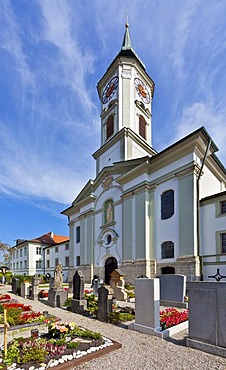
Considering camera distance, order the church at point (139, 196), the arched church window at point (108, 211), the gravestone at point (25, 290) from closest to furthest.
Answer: the gravestone at point (25, 290) < the church at point (139, 196) < the arched church window at point (108, 211)

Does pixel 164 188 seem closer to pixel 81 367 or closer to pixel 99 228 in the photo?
pixel 99 228

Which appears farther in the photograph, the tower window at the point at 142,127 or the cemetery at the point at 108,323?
the tower window at the point at 142,127

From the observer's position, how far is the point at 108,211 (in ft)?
83.4

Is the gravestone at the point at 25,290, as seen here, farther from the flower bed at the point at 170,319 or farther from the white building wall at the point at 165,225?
the flower bed at the point at 170,319

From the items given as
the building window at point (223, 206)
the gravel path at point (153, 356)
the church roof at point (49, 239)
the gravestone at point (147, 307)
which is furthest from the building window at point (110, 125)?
the church roof at point (49, 239)

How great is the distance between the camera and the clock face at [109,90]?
28.2 metres

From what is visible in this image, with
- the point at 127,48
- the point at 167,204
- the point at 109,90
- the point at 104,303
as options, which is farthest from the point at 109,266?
the point at 127,48

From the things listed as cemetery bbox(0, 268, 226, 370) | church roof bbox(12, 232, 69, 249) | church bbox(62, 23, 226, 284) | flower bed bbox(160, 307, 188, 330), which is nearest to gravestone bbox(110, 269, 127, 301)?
cemetery bbox(0, 268, 226, 370)

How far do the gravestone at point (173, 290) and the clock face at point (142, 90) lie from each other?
865 inches

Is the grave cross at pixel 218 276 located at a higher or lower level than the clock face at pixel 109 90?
lower

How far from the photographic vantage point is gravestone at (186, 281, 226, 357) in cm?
535

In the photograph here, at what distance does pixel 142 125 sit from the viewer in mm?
28234

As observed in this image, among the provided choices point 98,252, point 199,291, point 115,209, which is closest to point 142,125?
point 115,209

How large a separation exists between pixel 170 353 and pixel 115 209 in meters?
18.9
